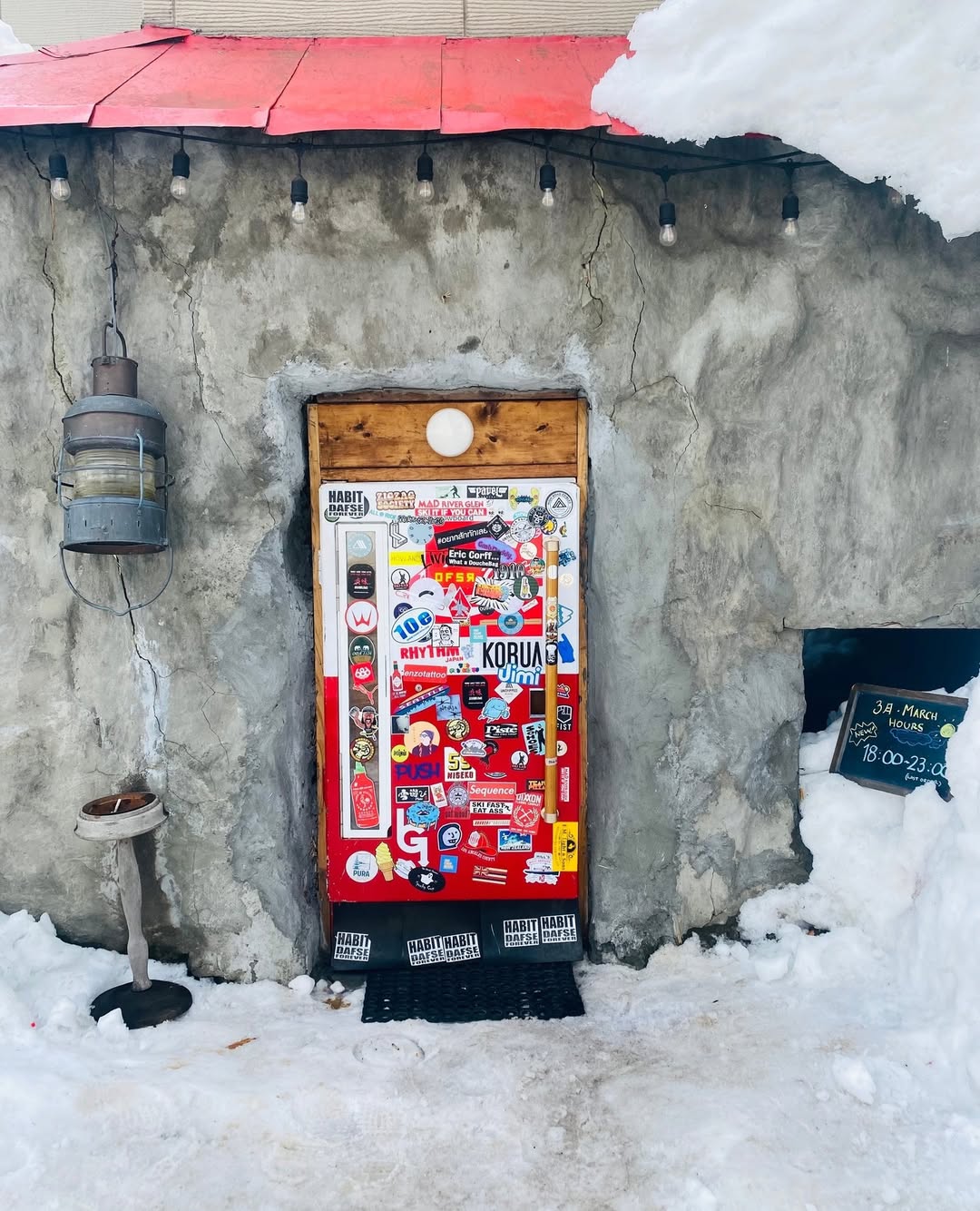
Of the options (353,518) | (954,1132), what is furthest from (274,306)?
(954,1132)

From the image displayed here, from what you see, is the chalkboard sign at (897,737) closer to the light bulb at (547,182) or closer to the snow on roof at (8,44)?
the light bulb at (547,182)

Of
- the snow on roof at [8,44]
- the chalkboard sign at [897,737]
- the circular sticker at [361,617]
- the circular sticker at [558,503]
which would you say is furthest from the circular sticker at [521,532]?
the snow on roof at [8,44]

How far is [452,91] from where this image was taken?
3.18m

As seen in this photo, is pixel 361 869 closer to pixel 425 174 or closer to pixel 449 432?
pixel 449 432

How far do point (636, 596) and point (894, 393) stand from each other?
154 centimetres

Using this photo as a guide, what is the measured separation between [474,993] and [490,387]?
294 cm

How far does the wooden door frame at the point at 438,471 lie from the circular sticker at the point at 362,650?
17cm

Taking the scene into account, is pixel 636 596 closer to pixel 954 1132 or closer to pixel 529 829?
pixel 529 829

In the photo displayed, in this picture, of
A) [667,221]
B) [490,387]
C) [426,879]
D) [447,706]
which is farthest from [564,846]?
[667,221]

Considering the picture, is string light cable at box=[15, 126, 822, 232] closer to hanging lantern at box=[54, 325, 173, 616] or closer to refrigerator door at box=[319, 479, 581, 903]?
hanging lantern at box=[54, 325, 173, 616]

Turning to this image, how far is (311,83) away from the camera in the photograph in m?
3.26

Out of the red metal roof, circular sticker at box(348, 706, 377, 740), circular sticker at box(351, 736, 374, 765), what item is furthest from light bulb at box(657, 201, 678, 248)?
circular sticker at box(351, 736, 374, 765)

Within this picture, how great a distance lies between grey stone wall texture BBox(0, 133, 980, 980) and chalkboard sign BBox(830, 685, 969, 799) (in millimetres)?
384

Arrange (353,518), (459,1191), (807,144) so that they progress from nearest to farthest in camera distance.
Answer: (459,1191) → (807,144) → (353,518)
